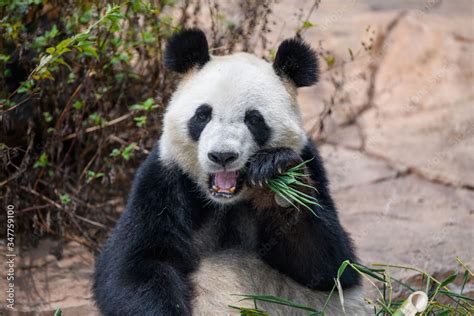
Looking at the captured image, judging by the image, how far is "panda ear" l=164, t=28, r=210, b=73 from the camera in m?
4.15

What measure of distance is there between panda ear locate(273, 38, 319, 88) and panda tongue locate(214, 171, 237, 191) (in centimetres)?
67

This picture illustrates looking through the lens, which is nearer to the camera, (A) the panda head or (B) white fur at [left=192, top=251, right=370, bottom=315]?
(A) the panda head

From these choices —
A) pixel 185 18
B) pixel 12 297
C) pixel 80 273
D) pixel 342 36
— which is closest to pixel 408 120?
pixel 342 36

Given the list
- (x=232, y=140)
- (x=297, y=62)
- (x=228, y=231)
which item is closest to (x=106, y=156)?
(x=228, y=231)

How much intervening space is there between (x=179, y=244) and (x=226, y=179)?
0.46 m

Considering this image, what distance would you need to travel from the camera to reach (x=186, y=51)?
418cm

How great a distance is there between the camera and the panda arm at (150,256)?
3.88m

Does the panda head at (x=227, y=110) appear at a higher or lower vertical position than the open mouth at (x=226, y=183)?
higher

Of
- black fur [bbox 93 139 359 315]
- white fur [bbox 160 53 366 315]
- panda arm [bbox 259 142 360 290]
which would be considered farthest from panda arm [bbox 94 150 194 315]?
panda arm [bbox 259 142 360 290]

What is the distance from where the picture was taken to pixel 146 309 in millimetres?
3840

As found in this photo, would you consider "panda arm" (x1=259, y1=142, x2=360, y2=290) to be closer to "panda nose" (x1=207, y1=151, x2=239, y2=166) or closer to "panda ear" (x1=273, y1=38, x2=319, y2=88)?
"panda ear" (x1=273, y1=38, x2=319, y2=88)

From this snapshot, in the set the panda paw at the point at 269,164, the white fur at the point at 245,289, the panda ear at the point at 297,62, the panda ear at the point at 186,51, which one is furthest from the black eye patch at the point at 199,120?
the white fur at the point at 245,289

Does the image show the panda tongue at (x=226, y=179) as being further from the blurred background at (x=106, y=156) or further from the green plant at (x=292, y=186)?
the blurred background at (x=106, y=156)

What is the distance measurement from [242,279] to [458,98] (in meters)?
5.17
